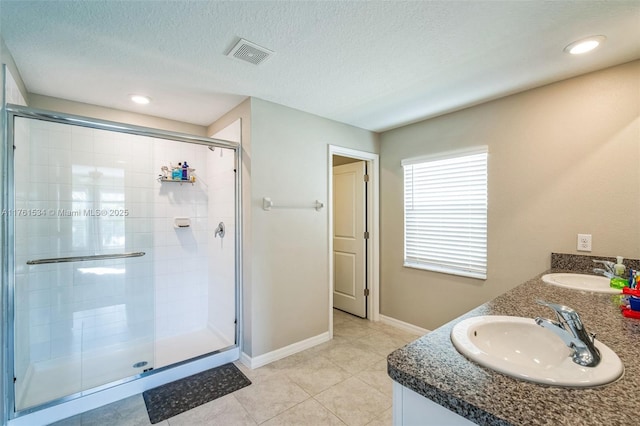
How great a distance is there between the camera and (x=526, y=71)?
6.67ft

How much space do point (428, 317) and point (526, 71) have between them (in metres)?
2.39


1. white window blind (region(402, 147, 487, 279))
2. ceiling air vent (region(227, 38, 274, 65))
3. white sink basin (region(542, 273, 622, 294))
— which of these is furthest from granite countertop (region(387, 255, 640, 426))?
ceiling air vent (region(227, 38, 274, 65))

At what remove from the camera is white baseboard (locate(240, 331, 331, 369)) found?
2.51 meters

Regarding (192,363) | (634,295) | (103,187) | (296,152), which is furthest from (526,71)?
(103,187)

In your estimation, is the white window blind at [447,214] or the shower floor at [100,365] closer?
the shower floor at [100,365]

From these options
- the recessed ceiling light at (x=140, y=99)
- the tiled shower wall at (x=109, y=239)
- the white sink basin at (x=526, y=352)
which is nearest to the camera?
the white sink basin at (x=526, y=352)

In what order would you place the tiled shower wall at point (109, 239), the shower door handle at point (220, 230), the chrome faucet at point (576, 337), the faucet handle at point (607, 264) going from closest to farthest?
the chrome faucet at point (576, 337) < the faucet handle at point (607, 264) < the tiled shower wall at point (109, 239) < the shower door handle at point (220, 230)

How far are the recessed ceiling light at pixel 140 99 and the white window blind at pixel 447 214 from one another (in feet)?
8.80

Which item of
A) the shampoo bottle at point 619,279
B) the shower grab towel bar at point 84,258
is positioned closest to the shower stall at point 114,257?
the shower grab towel bar at point 84,258

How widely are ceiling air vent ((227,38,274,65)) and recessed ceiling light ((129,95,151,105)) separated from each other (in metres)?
1.21

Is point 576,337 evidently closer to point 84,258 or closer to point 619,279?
point 619,279

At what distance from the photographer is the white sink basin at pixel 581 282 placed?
1.58 metres

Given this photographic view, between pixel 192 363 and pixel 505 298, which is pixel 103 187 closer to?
pixel 192 363

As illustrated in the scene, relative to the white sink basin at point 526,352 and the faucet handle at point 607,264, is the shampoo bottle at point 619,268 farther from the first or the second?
the white sink basin at point 526,352
